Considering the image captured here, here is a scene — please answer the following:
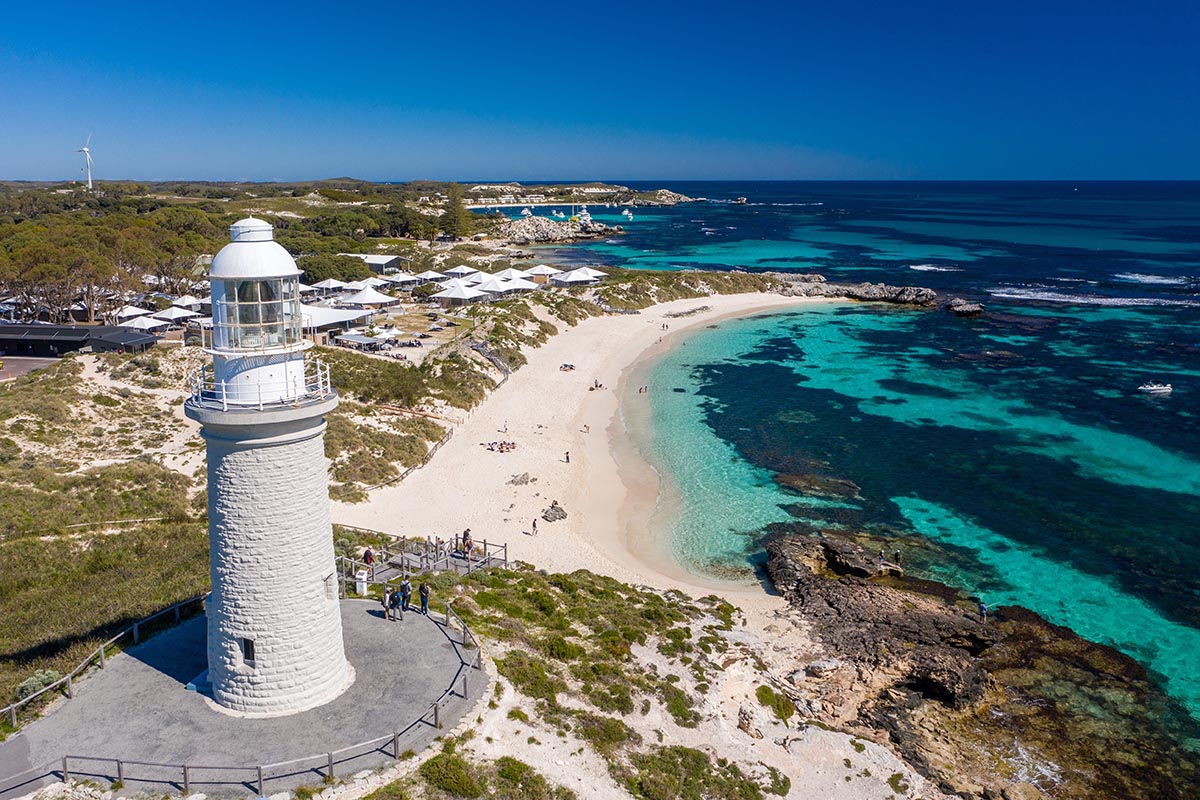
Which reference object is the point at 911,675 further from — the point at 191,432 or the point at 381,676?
the point at 191,432

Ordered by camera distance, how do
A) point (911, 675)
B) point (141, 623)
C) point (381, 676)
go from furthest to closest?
point (911, 675) < point (141, 623) < point (381, 676)

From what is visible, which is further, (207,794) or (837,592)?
(837,592)

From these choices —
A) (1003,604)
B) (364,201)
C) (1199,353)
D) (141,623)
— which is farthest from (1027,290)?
(364,201)

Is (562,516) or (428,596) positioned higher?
(428,596)

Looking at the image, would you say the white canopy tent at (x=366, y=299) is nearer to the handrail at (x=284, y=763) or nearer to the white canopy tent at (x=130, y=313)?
the white canopy tent at (x=130, y=313)

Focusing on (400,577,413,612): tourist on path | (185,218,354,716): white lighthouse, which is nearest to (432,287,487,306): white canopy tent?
(400,577,413,612): tourist on path

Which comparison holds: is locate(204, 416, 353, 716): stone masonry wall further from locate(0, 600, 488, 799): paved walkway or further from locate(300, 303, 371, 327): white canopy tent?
locate(300, 303, 371, 327): white canopy tent

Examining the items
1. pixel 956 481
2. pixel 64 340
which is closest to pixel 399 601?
pixel 956 481

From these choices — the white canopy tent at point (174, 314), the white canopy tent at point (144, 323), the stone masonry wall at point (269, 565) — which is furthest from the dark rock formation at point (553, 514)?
the white canopy tent at point (174, 314)
